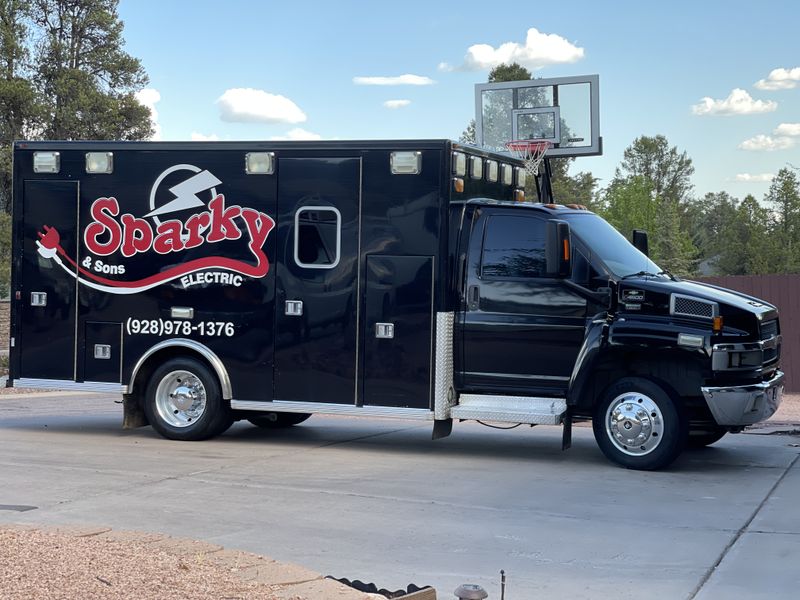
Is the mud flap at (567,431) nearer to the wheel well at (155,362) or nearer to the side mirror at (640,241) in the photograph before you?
the side mirror at (640,241)

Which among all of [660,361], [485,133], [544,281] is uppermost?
[485,133]

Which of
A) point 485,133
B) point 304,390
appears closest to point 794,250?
point 485,133

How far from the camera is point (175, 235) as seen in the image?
12125mm

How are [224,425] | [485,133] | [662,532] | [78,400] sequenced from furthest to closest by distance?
[485,133] → [78,400] → [224,425] → [662,532]

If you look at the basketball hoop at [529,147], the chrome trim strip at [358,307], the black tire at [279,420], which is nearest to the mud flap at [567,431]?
the chrome trim strip at [358,307]

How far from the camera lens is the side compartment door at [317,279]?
11508mm

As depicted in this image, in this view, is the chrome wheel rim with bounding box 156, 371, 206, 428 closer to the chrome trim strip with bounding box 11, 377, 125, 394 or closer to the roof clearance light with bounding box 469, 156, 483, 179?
the chrome trim strip with bounding box 11, 377, 125, 394

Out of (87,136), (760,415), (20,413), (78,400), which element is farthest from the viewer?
(87,136)

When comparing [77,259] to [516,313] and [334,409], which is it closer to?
[334,409]

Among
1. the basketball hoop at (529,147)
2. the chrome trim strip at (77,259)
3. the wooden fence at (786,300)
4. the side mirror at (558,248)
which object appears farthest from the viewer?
the wooden fence at (786,300)

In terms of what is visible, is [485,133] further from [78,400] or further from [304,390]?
[304,390]

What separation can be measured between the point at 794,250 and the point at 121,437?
1821 inches

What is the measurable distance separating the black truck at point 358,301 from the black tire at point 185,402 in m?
0.02

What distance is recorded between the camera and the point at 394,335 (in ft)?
Result: 37.2
